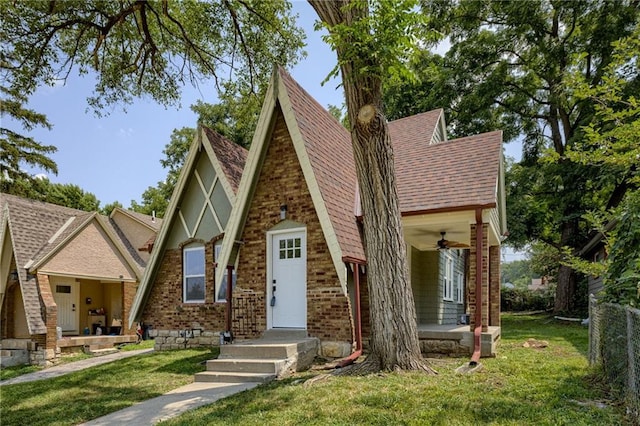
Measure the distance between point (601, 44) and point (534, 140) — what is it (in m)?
5.72

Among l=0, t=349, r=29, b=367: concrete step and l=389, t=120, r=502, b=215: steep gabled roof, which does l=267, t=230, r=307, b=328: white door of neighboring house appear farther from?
l=0, t=349, r=29, b=367: concrete step

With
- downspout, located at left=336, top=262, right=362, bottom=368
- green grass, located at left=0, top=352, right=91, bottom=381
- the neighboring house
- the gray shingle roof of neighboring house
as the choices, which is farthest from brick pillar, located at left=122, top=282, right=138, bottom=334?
downspout, located at left=336, top=262, right=362, bottom=368

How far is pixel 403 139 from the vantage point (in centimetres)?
1338

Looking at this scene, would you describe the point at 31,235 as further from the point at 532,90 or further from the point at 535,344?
the point at 532,90

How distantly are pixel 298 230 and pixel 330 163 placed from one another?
189 centimetres

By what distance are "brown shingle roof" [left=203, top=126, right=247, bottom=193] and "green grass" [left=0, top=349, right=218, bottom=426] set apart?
478cm

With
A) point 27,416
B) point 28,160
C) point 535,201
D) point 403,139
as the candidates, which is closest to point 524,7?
point 535,201

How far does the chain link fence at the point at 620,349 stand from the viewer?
13.3ft

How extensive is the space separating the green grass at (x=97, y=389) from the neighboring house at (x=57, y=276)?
189 inches

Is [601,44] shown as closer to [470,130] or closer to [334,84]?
[470,130]

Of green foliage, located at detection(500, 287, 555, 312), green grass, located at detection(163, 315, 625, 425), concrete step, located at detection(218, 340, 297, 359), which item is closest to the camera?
green grass, located at detection(163, 315, 625, 425)

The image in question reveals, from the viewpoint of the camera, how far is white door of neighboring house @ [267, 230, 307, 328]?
909cm

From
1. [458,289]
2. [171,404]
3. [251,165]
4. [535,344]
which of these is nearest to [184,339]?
[251,165]

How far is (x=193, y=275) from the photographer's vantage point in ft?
39.9
